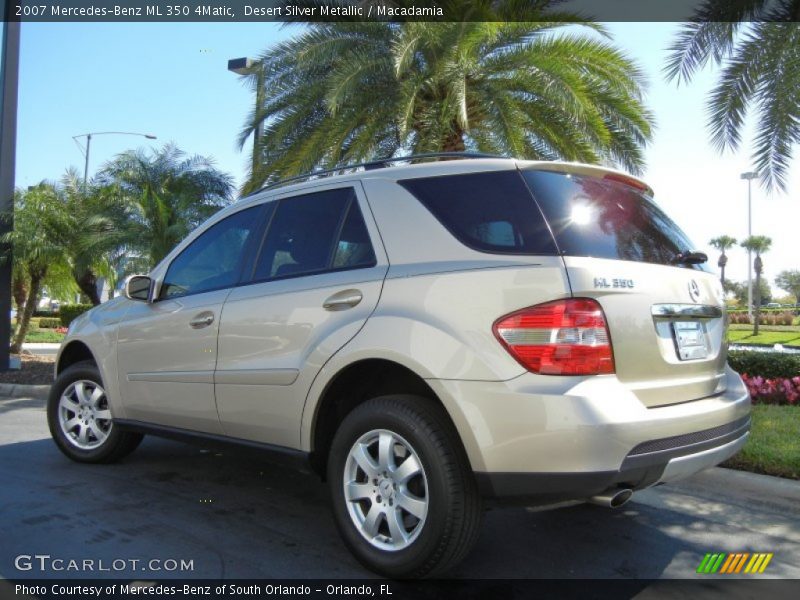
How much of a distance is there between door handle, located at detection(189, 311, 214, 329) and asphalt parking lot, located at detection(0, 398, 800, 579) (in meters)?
0.80

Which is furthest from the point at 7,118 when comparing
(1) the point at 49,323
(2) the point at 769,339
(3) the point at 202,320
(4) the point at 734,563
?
(2) the point at 769,339

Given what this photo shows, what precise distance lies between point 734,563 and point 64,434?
453 centimetres

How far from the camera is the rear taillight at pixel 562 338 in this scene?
2770mm

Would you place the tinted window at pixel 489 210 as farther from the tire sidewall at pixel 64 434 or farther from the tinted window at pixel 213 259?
the tire sidewall at pixel 64 434

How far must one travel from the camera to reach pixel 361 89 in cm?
1023

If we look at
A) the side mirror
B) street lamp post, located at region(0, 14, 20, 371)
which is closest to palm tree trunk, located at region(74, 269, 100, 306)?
street lamp post, located at region(0, 14, 20, 371)

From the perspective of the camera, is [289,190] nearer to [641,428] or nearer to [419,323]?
[419,323]

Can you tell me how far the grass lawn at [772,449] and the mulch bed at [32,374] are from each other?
8920 mm

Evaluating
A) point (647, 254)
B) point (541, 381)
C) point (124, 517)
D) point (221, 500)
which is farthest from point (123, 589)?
point (647, 254)

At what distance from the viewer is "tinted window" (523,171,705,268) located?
3016mm

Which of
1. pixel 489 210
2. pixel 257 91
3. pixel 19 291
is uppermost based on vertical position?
pixel 257 91

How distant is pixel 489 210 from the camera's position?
3176 mm

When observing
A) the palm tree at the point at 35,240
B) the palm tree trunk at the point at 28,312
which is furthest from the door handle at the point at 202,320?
the palm tree trunk at the point at 28,312

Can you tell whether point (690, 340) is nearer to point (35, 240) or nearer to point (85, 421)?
point (85, 421)
